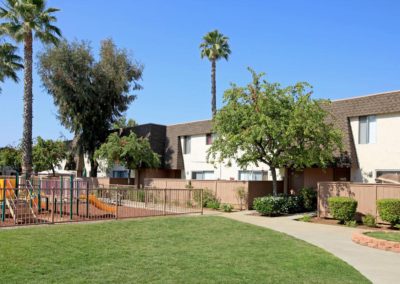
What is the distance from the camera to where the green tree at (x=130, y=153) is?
30422 millimetres

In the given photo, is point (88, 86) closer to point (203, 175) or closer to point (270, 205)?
point (203, 175)

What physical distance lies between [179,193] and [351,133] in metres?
9.33

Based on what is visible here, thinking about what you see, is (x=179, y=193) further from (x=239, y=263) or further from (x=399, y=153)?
(x=239, y=263)

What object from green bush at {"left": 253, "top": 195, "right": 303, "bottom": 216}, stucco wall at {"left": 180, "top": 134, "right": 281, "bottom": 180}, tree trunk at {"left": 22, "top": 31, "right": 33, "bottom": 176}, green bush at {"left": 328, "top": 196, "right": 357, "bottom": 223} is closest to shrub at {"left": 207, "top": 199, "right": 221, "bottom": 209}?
green bush at {"left": 253, "top": 195, "right": 303, "bottom": 216}

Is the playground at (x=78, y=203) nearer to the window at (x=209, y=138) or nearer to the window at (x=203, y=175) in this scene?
the window at (x=203, y=175)

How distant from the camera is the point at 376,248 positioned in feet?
39.0

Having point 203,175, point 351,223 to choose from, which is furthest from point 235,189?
point 203,175

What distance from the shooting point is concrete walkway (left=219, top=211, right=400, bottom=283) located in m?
9.10

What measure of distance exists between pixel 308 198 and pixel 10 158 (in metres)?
40.7

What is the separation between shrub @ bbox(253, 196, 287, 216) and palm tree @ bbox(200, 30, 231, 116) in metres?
22.2

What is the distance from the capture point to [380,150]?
20734mm

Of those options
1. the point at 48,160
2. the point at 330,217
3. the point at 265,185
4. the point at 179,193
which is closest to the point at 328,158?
the point at 330,217

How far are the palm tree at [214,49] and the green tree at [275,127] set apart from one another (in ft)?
68.8

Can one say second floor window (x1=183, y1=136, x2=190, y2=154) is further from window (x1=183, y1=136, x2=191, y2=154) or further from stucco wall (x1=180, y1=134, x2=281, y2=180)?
stucco wall (x1=180, y1=134, x2=281, y2=180)
